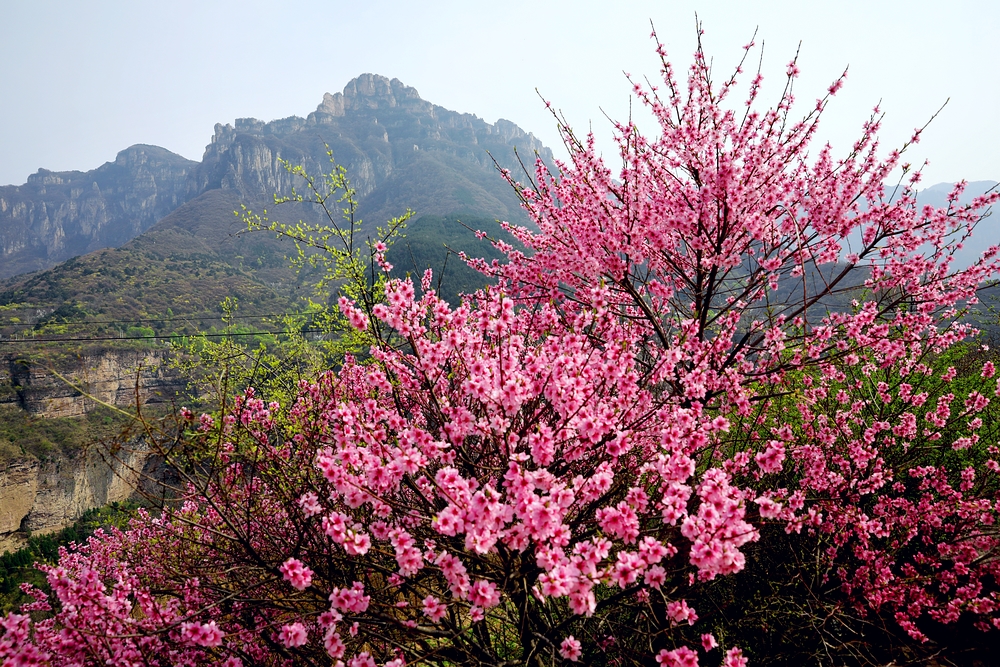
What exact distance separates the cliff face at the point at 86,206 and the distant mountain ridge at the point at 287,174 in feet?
1.21

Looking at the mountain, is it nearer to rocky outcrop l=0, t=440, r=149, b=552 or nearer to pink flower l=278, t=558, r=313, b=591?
rocky outcrop l=0, t=440, r=149, b=552

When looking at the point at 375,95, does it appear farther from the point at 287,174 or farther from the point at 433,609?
the point at 433,609

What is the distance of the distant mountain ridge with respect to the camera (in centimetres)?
13262

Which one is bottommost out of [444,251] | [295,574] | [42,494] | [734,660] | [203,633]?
[42,494]

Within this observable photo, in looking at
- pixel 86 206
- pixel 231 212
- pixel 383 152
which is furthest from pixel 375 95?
pixel 86 206

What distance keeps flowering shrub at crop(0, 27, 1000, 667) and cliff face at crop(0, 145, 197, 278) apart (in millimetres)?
181980

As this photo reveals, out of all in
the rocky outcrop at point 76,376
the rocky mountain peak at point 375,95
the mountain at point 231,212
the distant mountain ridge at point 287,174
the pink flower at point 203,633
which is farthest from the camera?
the rocky mountain peak at point 375,95

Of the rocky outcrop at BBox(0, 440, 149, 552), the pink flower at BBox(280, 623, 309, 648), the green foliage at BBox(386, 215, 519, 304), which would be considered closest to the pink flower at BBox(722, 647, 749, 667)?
the pink flower at BBox(280, 623, 309, 648)

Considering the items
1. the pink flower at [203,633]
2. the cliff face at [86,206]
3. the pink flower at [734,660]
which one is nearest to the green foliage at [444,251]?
the pink flower at [203,633]

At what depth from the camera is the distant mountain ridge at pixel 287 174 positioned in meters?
133

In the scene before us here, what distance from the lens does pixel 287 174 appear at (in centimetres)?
13562

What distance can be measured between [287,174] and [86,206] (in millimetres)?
92002

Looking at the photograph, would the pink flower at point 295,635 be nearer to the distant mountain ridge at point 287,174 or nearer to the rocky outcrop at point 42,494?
the rocky outcrop at point 42,494

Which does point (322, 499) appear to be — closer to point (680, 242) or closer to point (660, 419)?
point (660, 419)
